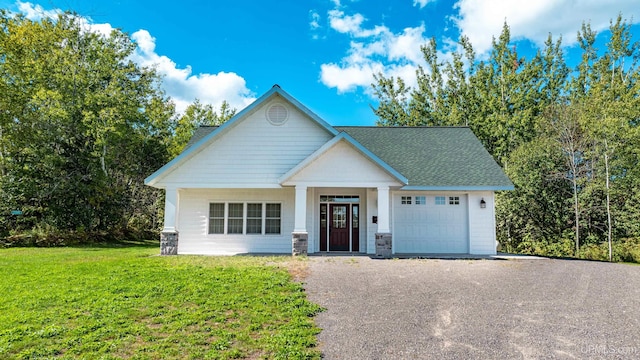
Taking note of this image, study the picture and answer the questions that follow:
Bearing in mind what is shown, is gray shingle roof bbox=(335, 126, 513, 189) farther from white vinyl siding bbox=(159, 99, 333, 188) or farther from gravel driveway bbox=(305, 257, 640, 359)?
gravel driveway bbox=(305, 257, 640, 359)

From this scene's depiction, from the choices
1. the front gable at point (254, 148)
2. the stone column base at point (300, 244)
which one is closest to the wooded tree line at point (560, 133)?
the front gable at point (254, 148)

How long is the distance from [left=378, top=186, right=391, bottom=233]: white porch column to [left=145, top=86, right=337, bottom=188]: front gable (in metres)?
2.71

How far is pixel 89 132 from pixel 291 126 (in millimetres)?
13029

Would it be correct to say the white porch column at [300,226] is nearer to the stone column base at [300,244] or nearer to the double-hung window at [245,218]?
the stone column base at [300,244]

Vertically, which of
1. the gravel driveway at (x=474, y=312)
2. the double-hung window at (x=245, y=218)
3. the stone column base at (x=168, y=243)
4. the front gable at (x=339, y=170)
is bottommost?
the gravel driveway at (x=474, y=312)

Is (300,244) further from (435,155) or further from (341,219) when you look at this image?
(435,155)

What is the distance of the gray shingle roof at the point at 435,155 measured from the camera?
45.5ft

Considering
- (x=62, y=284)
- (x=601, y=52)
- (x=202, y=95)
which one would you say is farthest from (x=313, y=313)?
(x=202, y=95)

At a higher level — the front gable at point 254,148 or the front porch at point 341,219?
the front gable at point 254,148

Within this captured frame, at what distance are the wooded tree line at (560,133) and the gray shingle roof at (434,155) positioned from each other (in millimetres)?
5449

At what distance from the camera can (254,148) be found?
13625 millimetres

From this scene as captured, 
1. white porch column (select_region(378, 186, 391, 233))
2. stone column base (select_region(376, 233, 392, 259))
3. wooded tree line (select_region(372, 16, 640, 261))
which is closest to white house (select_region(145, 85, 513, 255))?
white porch column (select_region(378, 186, 391, 233))

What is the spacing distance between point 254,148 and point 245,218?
2.57m

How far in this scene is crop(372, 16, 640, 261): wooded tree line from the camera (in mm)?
17125
